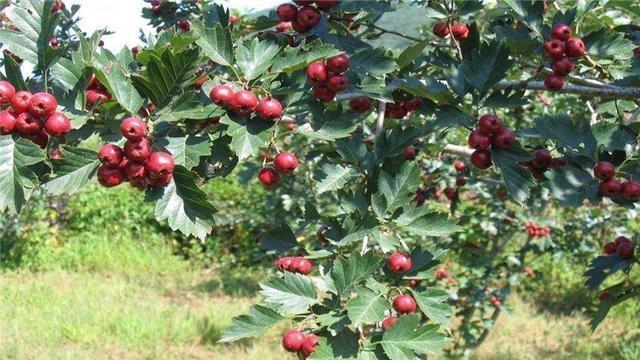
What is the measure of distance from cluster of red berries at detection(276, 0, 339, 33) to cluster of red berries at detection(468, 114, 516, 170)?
18.3 inches

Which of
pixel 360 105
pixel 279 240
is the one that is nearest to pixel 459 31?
pixel 360 105

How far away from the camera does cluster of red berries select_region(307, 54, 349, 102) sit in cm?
145

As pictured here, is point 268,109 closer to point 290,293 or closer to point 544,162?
point 290,293

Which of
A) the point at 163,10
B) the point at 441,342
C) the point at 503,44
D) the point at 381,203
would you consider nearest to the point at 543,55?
the point at 503,44

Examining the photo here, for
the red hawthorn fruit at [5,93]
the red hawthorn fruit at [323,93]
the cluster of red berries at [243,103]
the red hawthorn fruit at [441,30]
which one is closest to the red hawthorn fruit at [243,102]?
the cluster of red berries at [243,103]

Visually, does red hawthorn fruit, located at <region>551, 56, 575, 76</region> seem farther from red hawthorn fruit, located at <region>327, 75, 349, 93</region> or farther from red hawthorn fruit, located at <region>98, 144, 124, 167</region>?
red hawthorn fruit, located at <region>98, 144, 124, 167</region>

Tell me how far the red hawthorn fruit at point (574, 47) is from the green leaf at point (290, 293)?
943 mm

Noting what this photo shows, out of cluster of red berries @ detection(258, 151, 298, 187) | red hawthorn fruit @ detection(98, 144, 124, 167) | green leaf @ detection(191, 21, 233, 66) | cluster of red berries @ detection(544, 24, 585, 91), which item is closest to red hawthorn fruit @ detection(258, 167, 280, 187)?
cluster of red berries @ detection(258, 151, 298, 187)

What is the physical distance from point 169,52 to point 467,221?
11.4 feet

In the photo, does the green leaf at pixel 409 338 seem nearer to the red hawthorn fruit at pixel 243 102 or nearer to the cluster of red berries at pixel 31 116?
the red hawthorn fruit at pixel 243 102

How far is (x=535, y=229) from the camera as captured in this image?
436 cm

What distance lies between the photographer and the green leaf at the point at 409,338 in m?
1.35

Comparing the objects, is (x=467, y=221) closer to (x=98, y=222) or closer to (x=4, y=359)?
(x=4, y=359)

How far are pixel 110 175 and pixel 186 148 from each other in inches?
6.4
